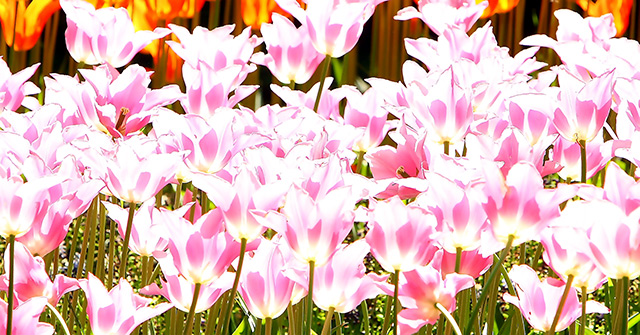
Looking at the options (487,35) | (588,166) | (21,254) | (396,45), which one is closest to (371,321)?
(487,35)

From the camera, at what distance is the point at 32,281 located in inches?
37.3

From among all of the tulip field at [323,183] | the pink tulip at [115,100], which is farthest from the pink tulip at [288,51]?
the pink tulip at [115,100]

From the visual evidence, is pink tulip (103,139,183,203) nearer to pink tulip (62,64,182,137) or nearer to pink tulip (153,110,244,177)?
pink tulip (153,110,244,177)

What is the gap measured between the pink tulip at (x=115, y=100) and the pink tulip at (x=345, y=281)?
42cm

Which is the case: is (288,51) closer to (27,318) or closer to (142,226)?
(142,226)

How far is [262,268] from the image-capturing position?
3.07 feet

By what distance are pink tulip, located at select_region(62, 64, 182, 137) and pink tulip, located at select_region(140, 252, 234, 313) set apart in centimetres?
32

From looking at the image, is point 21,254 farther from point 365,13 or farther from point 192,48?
point 365,13

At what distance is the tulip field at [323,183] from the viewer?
86 cm

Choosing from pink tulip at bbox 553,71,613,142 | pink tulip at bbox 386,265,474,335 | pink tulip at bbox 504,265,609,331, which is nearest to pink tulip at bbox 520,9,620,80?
pink tulip at bbox 553,71,613,142

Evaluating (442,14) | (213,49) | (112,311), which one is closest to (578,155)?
(442,14)

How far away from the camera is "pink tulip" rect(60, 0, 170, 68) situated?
1467 millimetres

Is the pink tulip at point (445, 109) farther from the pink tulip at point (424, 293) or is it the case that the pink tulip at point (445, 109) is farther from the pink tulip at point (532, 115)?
the pink tulip at point (424, 293)

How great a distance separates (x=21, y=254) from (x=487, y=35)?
84 centimetres
